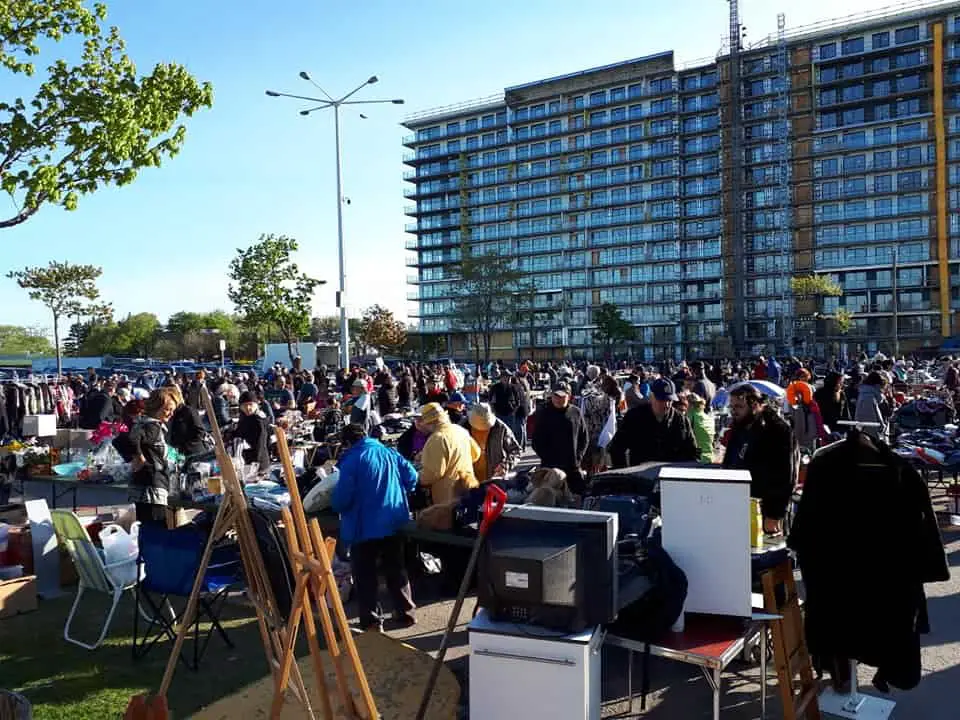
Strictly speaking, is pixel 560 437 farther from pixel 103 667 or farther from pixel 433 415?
pixel 103 667

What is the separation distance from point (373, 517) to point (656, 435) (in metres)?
3.22

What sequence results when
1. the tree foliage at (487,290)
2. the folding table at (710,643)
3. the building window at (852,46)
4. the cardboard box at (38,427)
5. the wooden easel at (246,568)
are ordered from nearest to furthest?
1. the wooden easel at (246,568)
2. the folding table at (710,643)
3. the cardboard box at (38,427)
4. the building window at (852,46)
5. the tree foliage at (487,290)

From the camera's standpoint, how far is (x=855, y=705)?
4148mm

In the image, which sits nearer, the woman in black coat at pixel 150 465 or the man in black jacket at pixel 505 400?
the woman in black coat at pixel 150 465

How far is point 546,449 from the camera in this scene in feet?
26.7

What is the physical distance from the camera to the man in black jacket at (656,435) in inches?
291

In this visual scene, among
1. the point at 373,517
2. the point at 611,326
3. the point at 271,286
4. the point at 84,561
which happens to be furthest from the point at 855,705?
the point at 611,326

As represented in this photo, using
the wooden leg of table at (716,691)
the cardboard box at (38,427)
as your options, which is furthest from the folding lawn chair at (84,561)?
the cardboard box at (38,427)

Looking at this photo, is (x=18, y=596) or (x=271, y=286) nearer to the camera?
(x=18, y=596)

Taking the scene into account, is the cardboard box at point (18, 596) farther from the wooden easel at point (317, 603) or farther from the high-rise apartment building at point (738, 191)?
the high-rise apartment building at point (738, 191)

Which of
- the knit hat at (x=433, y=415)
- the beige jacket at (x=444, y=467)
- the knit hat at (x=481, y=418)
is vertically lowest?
the beige jacket at (x=444, y=467)

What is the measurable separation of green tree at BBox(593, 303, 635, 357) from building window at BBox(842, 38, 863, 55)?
2994 cm

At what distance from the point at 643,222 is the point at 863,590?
250 feet

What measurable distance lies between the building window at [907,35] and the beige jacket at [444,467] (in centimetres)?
7422
